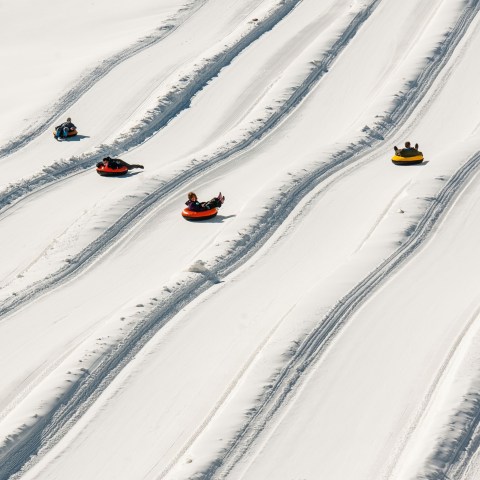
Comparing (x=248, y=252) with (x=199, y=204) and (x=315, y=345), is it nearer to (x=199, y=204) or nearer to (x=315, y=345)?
(x=199, y=204)

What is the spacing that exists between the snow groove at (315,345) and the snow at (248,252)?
0.05 m

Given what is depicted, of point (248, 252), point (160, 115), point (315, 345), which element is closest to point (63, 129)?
point (160, 115)

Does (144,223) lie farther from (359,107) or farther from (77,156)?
(359,107)

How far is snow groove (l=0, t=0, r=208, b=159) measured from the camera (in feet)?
123

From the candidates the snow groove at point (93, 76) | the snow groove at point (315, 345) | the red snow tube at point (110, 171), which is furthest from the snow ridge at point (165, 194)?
the snow groove at point (93, 76)

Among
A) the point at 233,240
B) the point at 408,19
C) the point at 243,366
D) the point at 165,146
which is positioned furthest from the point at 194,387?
the point at 408,19

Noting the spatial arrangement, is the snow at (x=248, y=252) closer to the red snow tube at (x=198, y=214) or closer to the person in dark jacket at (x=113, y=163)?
the red snow tube at (x=198, y=214)

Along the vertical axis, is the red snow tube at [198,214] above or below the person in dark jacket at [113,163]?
below

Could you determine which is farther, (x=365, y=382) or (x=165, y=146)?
(x=165, y=146)

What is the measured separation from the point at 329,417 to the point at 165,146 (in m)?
19.2

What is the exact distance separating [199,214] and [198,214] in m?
0.03

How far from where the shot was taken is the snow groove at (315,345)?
18344 millimetres

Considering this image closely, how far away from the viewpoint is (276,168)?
110 feet

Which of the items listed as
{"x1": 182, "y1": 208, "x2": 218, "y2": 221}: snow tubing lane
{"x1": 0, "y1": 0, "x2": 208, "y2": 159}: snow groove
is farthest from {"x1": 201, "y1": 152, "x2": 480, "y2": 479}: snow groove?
{"x1": 0, "y1": 0, "x2": 208, "y2": 159}: snow groove
